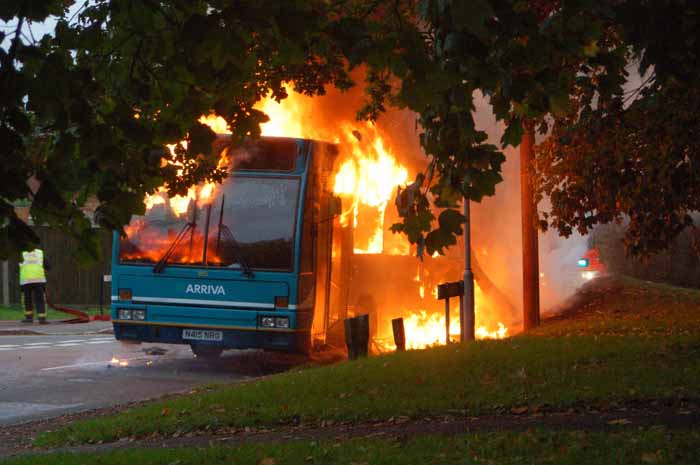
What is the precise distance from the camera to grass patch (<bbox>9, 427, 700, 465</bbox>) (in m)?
6.96

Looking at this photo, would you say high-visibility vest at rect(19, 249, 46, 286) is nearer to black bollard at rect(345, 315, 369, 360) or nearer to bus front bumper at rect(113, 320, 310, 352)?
bus front bumper at rect(113, 320, 310, 352)

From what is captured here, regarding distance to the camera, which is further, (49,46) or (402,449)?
(402,449)

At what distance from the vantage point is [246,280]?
14.0 m

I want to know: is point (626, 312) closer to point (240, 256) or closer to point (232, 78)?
point (240, 256)

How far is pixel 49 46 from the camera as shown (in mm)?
6047

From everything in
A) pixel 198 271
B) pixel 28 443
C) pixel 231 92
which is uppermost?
pixel 231 92

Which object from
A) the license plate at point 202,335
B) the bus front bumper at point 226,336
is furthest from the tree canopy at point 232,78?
the license plate at point 202,335

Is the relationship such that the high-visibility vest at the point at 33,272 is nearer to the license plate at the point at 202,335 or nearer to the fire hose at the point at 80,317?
the fire hose at the point at 80,317

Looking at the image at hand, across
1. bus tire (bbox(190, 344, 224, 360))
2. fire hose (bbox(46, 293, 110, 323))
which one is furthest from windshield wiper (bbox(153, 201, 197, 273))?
fire hose (bbox(46, 293, 110, 323))

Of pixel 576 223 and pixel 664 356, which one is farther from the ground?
pixel 576 223

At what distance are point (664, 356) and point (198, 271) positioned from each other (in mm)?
6182

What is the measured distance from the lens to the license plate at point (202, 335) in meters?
14.1

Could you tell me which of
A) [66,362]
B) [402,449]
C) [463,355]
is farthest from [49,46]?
[66,362]

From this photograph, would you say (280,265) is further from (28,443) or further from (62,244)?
(62,244)
